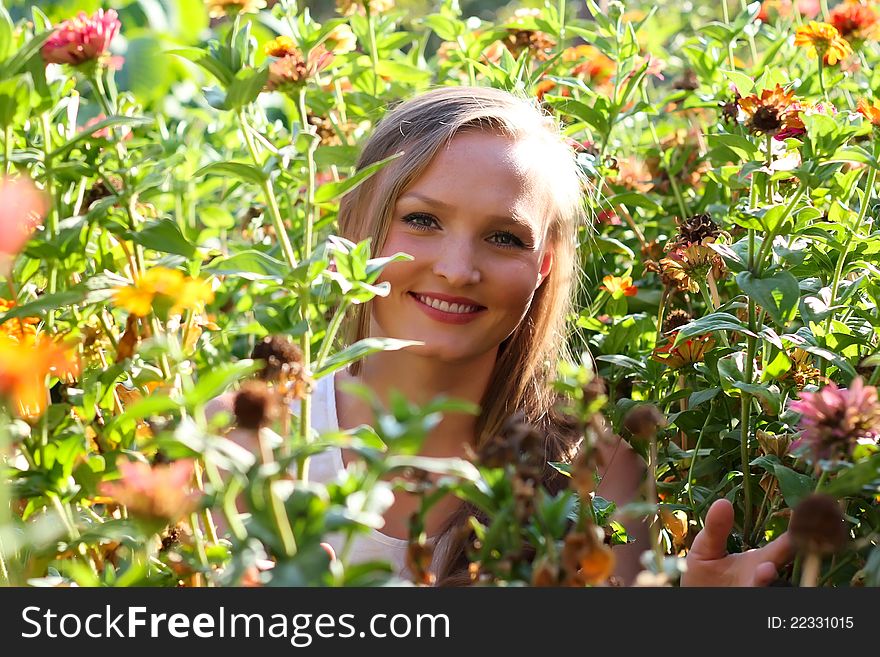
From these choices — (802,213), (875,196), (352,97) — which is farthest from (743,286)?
(352,97)

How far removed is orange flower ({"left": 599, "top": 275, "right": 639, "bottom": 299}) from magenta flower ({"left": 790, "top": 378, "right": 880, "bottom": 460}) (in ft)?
2.50

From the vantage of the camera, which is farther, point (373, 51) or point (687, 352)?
point (373, 51)

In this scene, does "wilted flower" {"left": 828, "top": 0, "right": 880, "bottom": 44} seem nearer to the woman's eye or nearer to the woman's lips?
the woman's eye

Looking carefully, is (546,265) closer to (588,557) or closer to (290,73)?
(290,73)

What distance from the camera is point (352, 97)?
5.37 feet

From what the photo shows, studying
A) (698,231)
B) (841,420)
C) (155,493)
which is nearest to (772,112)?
(698,231)

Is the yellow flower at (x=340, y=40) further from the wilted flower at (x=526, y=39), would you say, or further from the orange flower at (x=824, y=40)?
the orange flower at (x=824, y=40)

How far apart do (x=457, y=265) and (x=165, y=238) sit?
389 mm

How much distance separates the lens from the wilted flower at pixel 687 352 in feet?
3.65

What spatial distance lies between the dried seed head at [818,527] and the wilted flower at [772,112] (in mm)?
654

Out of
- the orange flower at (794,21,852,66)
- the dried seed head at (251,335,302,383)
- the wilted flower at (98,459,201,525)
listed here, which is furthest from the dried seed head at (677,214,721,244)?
the wilted flower at (98,459,201,525)

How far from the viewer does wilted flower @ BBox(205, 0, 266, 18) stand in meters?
1.25

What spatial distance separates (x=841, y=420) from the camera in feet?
1.91
